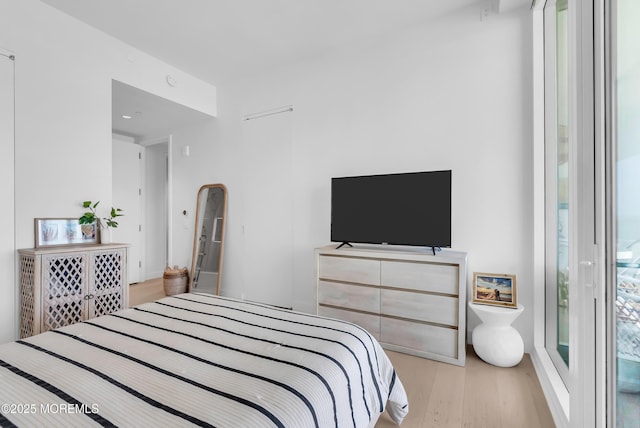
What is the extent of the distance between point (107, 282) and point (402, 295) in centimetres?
254

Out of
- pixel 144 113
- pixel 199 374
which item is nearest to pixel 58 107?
pixel 144 113

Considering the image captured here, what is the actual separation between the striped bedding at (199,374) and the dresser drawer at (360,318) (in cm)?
92

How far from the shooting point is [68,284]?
2305 millimetres

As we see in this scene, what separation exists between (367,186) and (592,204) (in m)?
1.68

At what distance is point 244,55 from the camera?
3.27 meters

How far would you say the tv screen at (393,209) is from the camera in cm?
238

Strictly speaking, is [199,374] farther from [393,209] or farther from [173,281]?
[173,281]

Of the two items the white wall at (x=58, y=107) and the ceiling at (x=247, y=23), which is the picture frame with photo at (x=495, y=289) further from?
the white wall at (x=58, y=107)

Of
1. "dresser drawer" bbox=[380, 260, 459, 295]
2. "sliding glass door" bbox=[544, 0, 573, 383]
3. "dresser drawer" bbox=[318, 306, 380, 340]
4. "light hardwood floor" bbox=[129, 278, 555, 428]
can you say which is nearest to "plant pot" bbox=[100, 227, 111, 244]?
"dresser drawer" bbox=[318, 306, 380, 340]

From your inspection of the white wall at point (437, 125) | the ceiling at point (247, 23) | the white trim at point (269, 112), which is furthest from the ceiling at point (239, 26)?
the white trim at point (269, 112)

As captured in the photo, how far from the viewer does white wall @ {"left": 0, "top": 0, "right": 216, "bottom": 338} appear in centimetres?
226

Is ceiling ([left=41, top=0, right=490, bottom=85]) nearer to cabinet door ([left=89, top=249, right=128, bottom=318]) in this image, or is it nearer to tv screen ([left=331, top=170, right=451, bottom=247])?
tv screen ([left=331, top=170, right=451, bottom=247])

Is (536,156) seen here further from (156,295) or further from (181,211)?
(156,295)

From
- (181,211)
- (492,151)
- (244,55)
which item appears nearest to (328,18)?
(244,55)
